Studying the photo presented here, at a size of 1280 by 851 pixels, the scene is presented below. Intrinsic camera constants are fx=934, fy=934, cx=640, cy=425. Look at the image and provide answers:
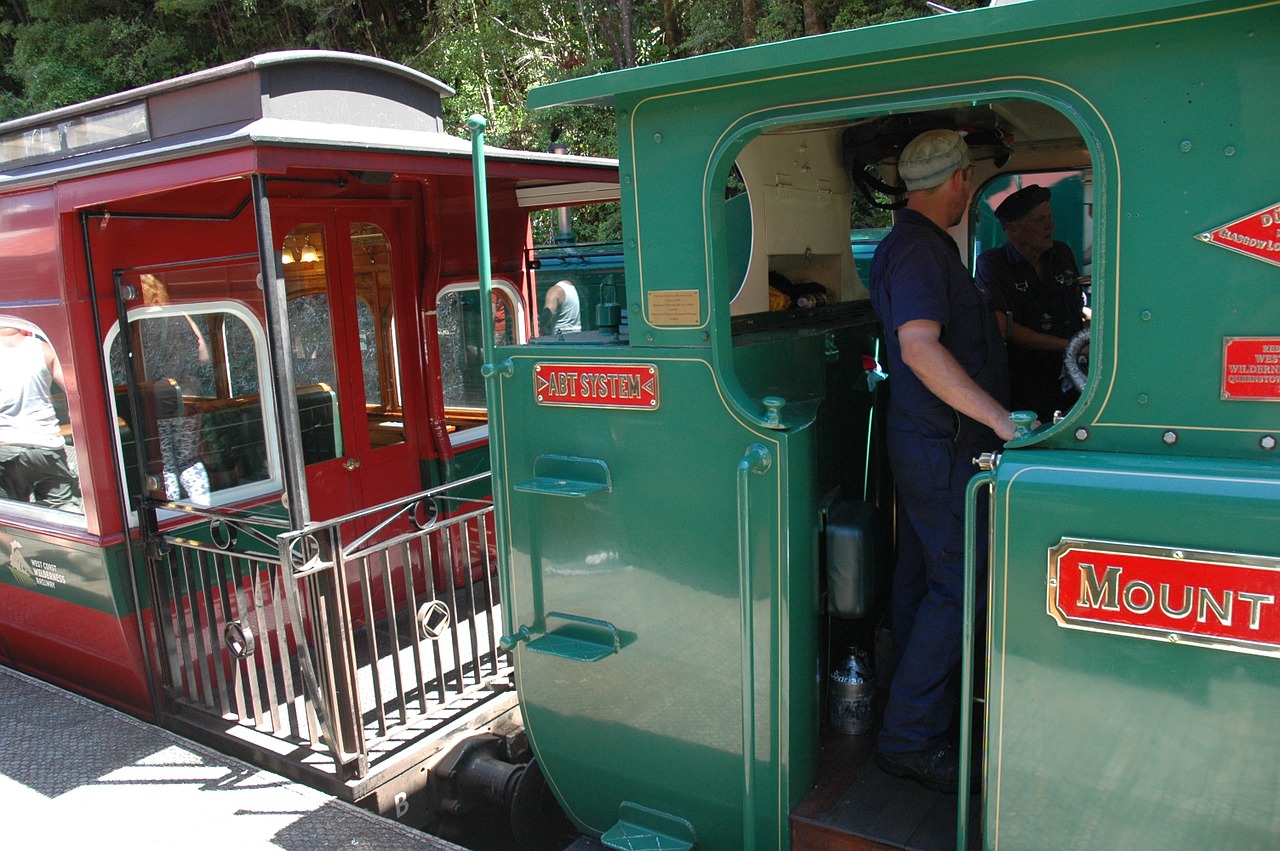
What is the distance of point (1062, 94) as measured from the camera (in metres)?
2.01

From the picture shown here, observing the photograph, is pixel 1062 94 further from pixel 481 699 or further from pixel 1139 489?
pixel 481 699

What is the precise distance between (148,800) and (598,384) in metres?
2.28

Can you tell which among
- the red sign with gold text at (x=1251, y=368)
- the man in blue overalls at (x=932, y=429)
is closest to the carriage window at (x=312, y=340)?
the man in blue overalls at (x=932, y=429)

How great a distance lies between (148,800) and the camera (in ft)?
11.0

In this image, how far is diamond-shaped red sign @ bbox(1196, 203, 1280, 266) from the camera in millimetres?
1835

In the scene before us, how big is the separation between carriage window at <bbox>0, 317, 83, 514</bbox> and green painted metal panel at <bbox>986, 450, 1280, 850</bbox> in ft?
13.3

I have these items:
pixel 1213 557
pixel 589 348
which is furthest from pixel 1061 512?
pixel 589 348

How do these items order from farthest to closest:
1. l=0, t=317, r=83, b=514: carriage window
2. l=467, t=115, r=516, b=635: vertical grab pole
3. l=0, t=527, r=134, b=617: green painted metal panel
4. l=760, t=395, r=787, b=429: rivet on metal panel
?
l=0, t=317, r=83, b=514: carriage window → l=0, t=527, r=134, b=617: green painted metal panel → l=467, t=115, r=516, b=635: vertical grab pole → l=760, t=395, r=787, b=429: rivet on metal panel

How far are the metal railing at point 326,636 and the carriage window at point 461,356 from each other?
73 centimetres

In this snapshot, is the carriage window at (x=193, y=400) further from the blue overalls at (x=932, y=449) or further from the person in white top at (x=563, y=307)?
the blue overalls at (x=932, y=449)

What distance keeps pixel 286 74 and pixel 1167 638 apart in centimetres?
366

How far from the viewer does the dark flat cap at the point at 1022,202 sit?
364cm

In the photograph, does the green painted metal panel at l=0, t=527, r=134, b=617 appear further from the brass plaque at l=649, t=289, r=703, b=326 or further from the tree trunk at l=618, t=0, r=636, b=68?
the tree trunk at l=618, t=0, r=636, b=68

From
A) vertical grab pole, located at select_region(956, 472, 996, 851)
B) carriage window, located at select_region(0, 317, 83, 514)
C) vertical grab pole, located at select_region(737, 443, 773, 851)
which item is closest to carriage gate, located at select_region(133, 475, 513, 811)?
carriage window, located at select_region(0, 317, 83, 514)
